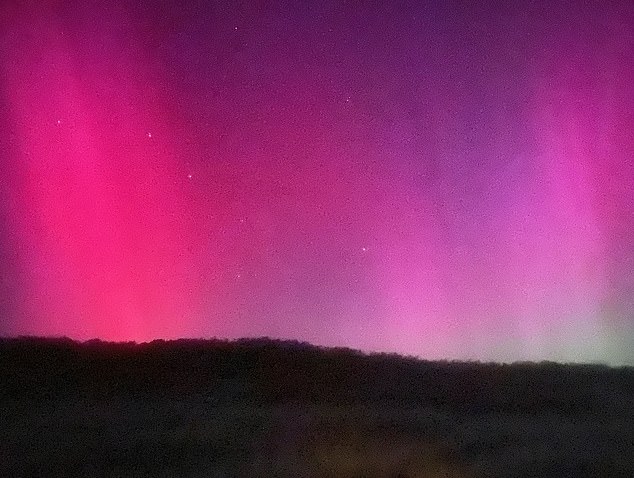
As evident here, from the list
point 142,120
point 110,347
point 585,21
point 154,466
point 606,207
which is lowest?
point 154,466

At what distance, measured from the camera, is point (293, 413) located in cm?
89

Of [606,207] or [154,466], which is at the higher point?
[606,207]

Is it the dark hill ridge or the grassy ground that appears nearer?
the grassy ground

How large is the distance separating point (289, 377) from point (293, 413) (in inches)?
3.3

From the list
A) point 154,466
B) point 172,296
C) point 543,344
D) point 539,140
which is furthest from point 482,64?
point 154,466

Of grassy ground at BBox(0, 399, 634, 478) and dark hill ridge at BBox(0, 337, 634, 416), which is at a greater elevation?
dark hill ridge at BBox(0, 337, 634, 416)

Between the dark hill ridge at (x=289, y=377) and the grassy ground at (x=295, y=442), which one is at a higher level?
the dark hill ridge at (x=289, y=377)

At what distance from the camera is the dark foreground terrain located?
781mm

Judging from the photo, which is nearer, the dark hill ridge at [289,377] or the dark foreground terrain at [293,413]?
the dark foreground terrain at [293,413]

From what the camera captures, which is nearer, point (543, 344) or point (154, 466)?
point (154, 466)

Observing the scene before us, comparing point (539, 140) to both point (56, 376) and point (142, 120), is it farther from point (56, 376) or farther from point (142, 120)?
point (56, 376)

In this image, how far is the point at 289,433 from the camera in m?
0.84

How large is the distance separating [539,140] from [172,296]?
506mm

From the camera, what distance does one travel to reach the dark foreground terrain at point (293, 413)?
0.78 metres
